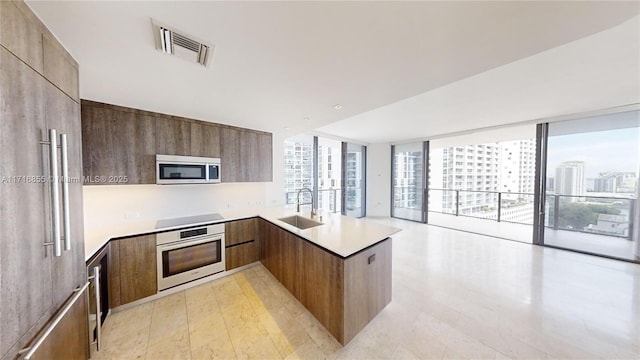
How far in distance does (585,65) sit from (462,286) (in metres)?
2.77

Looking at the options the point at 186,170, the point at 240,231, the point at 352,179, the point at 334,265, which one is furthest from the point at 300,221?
the point at 352,179

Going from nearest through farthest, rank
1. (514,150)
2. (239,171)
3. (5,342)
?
1. (5,342)
2. (239,171)
3. (514,150)

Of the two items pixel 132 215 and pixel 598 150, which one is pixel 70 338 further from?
pixel 598 150

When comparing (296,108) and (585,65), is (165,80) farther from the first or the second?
(585,65)

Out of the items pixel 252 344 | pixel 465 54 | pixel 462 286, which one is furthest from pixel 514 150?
pixel 252 344

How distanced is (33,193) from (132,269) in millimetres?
1738

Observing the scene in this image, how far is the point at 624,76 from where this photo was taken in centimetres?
230

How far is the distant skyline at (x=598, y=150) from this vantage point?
11.3ft

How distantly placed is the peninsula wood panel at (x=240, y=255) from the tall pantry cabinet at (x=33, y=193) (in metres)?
1.67

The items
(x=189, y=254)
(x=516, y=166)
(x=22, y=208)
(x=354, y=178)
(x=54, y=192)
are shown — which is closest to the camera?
(x=22, y=208)

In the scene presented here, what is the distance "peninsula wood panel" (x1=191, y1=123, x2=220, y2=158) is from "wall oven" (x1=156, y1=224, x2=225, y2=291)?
1.09 m

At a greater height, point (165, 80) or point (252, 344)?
point (165, 80)

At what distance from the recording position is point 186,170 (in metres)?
2.85

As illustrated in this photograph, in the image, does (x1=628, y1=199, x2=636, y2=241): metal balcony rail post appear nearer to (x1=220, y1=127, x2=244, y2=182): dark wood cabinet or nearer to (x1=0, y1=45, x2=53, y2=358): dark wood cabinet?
(x1=220, y1=127, x2=244, y2=182): dark wood cabinet
